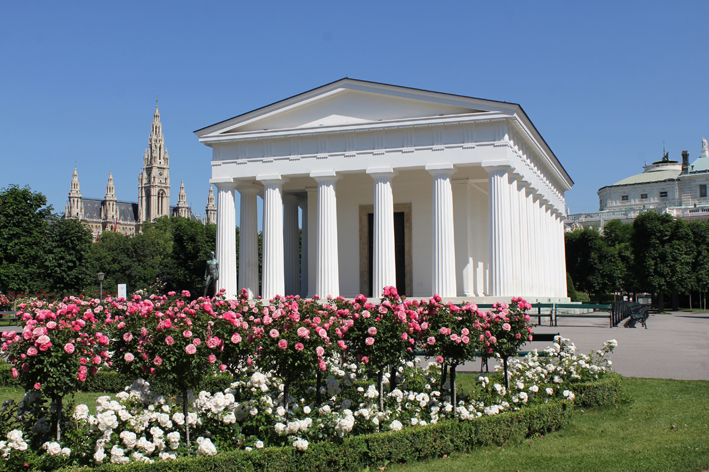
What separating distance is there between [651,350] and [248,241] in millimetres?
24589

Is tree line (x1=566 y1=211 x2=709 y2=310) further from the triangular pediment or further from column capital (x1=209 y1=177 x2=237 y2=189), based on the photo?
column capital (x1=209 y1=177 x2=237 y2=189)

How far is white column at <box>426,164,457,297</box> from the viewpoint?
34281 millimetres

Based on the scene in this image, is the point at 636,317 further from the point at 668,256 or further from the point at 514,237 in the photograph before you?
the point at 668,256

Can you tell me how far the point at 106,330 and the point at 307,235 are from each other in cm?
3238

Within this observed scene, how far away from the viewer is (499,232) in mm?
34000

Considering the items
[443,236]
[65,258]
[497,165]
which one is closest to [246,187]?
[443,236]

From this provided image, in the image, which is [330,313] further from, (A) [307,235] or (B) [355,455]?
(A) [307,235]

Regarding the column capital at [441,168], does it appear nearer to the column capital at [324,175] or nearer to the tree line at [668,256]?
the column capital at [324,175]

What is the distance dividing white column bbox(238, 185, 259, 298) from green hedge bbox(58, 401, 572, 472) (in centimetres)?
2893

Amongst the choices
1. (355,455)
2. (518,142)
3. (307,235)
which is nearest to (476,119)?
(518,142)

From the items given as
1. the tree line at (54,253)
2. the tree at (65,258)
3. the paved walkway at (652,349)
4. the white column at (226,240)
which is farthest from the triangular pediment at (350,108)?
the tree at (65,258)

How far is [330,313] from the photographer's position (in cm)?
1169

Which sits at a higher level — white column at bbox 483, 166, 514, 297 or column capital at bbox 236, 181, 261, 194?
column capital at bbox 236, 181, 261, 194

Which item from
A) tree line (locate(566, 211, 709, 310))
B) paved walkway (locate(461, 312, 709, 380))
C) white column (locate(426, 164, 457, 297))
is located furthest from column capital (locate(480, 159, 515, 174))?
tree line (locate(566, 211, 709, 310))
